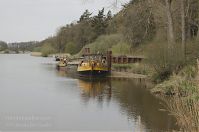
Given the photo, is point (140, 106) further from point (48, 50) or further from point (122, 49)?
point (48, 50)

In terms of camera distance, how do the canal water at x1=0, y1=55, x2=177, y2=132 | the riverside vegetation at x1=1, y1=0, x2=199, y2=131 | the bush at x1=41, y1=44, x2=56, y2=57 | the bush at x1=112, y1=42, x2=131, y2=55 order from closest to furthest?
A: the riverside vegetation at x1=1, y1=0, x2=199, y2=131 → the canal water at x1=0, y1=55, x2=177, y2=132 → the bush at x1=112, y1=42, x2=131, y2=55 → the bush at x1=41, y1=44, x2=56, y2=57

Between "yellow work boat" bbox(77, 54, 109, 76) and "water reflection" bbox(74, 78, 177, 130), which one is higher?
"yellow work boat" bbox(77, 54, 109, 76)

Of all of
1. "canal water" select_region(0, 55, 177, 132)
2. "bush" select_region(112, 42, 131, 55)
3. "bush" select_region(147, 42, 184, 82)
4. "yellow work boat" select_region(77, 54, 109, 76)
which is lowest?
"canal water" select_region(0, 55, 177, 132)

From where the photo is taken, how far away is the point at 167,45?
24.9 meters

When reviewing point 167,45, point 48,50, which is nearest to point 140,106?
point 167,45

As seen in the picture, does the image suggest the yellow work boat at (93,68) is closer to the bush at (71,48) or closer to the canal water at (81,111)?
the canal water at (81,111)

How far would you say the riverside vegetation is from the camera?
6.94m

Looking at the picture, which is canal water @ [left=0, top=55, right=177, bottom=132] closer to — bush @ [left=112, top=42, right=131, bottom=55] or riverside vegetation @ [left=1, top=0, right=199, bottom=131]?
riverside vegetation @ [left=1, top=0, right=199, bottom=131]

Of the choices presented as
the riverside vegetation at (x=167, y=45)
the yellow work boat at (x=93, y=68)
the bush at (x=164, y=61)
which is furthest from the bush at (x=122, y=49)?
the bush at (x=164, y=61)

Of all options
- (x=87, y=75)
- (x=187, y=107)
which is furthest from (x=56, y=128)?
(x=87, y=75)

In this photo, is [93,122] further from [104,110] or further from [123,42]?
[123,42]

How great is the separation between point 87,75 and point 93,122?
21641mm

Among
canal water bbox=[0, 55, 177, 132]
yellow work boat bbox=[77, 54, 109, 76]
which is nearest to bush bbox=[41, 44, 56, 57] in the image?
yellow work boat bbox=[77, 54, 109, 76]

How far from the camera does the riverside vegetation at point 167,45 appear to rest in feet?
22.8
